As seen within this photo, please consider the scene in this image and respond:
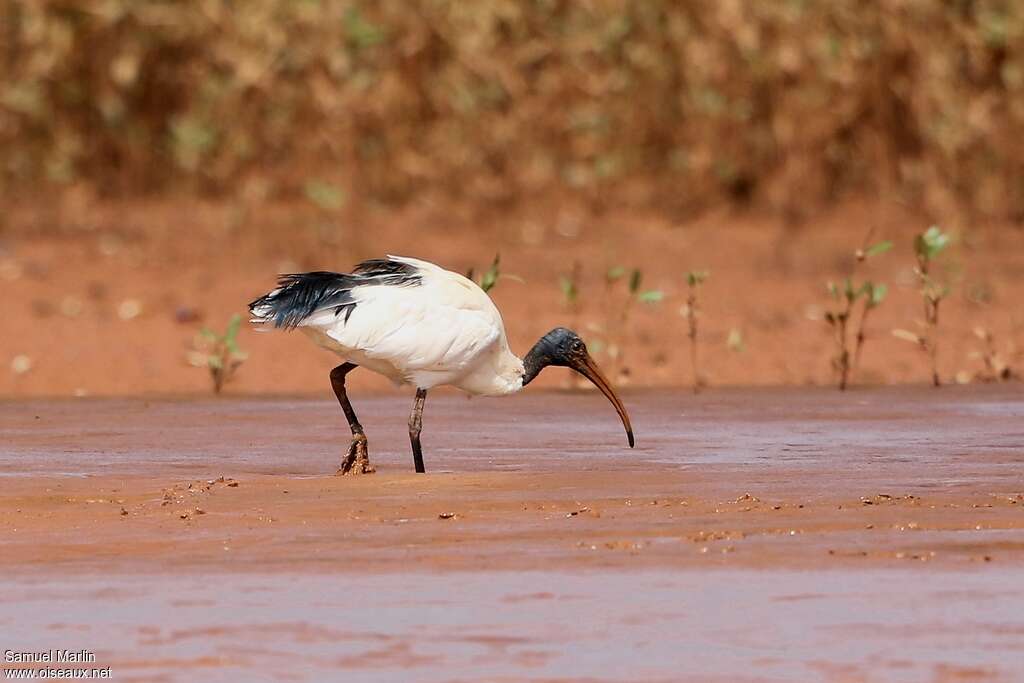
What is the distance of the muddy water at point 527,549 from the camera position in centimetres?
542

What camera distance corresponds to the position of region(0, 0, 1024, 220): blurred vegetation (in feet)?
60.6

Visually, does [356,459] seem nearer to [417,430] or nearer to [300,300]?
[417,430]

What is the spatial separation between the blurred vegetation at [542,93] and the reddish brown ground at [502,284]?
387 mm

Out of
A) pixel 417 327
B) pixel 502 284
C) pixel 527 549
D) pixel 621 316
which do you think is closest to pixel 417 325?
pixel 417 327

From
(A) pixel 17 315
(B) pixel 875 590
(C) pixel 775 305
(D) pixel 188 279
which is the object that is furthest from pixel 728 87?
(B) pixel 875 590

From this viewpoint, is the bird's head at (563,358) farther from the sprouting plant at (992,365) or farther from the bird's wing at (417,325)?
the sprouting plant at (992,365)

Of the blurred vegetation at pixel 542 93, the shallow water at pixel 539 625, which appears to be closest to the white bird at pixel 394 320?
the shallow water at pixel 539 625

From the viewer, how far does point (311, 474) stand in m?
8.94

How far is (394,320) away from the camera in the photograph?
8.92 metres

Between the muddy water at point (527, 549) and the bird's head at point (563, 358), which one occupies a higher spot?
the bird's head at point (563, 358)

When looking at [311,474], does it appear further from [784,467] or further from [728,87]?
[728,87]

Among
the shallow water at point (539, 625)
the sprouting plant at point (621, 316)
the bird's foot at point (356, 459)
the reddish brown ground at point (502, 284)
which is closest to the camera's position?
the shallow water at point (539, 625)

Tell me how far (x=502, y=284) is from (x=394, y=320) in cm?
744

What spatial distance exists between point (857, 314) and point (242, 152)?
5.96 metres
